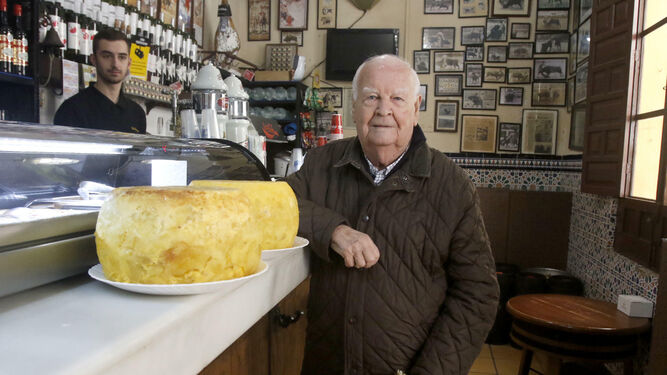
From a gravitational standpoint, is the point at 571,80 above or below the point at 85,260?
above

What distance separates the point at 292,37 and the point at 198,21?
4.34 ft

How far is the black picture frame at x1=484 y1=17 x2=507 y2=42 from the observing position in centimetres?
554

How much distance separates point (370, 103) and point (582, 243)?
3.62 meters

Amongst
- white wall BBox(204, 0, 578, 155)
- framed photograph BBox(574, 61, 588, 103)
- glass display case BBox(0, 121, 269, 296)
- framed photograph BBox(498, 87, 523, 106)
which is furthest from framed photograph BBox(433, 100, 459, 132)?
glass display case BBox(0, 121, 269, 296)

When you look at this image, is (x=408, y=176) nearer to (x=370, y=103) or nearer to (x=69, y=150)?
(x=370, y=103)

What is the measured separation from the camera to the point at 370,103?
65.3 inches

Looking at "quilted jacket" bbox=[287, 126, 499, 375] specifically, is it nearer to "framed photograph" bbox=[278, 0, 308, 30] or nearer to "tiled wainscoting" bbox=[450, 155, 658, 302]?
"tiled wainscoting" bbox=[450, 155, 658, 302]

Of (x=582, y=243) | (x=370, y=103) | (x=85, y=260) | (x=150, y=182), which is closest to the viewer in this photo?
(x=85, y=260)

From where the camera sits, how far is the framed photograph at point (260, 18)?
20.1ft

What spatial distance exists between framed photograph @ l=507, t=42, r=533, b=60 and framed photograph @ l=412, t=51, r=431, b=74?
3.13 ft

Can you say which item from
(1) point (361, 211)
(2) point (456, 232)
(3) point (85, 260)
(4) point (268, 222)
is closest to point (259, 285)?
(4) point (268, 222)

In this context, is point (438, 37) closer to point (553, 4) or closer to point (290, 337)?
point (553, 4)

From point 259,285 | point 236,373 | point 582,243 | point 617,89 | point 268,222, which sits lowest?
point 582,243

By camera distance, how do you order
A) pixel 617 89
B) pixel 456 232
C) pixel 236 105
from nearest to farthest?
pixel 456 232 → pixel 236 105 → pixel 617 89
